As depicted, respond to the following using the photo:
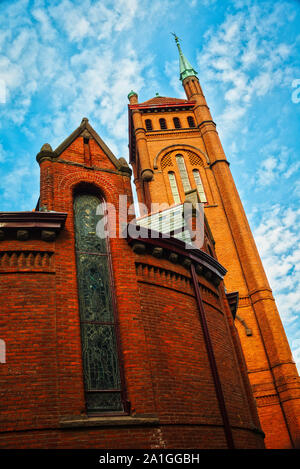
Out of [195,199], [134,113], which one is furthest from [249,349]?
[134,113]

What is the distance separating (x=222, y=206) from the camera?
31.7 m

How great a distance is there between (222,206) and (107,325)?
23.5m

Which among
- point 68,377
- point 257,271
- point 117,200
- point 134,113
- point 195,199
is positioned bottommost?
point 68,377

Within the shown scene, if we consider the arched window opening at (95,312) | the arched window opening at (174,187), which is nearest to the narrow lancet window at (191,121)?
the arched window opening at (174,187)

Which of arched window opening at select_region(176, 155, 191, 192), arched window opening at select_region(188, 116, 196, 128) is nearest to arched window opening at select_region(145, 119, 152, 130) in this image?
arched window opening at select_region(188, 116, 196, 128)

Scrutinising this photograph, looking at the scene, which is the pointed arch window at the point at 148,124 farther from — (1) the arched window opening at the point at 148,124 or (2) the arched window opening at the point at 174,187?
(2) the arched window opening at the point at 174,187

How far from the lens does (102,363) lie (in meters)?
8.85

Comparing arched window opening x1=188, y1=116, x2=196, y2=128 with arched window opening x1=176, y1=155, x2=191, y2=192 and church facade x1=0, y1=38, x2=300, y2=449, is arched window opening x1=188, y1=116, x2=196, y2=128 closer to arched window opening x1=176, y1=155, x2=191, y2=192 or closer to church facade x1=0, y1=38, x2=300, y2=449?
arched window opening x1=176, y1=155, x2=191, y2=192

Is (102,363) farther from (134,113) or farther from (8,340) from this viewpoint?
(134,113)

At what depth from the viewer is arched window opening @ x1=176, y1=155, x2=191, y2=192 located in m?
32.8

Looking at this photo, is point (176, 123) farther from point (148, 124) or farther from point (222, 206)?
point (222, 206)

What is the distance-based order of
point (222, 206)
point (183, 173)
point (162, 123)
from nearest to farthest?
1. point (222, 206)
2. point (183, 173)
3. point (162, 123)

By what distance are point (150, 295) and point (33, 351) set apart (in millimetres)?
3192

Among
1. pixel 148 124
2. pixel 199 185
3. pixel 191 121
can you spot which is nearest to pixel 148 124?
pixel 148 124
